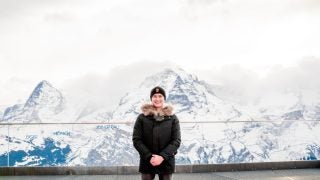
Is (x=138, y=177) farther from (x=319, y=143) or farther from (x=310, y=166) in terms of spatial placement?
(x=319, y=143)

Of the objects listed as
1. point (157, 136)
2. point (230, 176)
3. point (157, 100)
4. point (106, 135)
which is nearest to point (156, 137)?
point (157, 136)

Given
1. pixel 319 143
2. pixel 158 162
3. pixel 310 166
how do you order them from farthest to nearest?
pixel 319 143 → pixel 310 166 → pixel 158 162

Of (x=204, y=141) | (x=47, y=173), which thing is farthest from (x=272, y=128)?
(x=47, y=173)

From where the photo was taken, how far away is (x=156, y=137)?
6.14m

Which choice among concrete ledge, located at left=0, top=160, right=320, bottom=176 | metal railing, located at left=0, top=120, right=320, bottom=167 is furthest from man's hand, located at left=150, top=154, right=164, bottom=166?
concrete ledge, located at left=0, top=160, right=320, bottom=176

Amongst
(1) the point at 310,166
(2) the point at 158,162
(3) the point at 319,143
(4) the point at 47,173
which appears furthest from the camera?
(3) the point at 319,143

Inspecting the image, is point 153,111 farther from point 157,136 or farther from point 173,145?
point 173,145

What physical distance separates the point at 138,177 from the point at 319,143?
6733 millimetres

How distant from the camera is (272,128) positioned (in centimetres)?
1439

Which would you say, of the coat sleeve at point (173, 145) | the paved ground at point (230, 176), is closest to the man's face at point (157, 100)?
the coat sleeve at point (173, 145)

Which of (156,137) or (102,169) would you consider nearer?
(156,137)

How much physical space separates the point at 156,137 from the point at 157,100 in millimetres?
470

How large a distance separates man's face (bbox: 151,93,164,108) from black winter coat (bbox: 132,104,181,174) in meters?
0.07

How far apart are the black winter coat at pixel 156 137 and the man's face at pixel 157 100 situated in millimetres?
66
